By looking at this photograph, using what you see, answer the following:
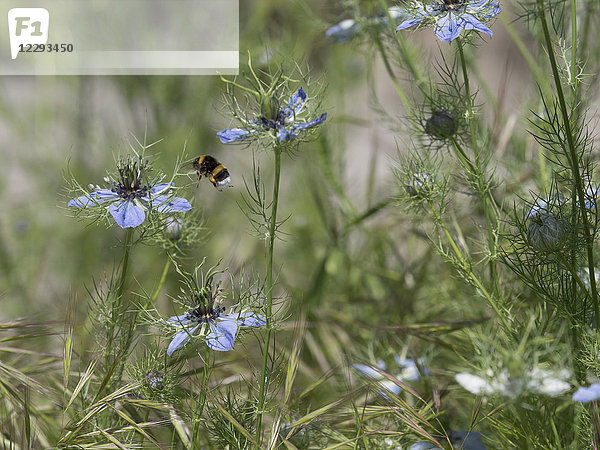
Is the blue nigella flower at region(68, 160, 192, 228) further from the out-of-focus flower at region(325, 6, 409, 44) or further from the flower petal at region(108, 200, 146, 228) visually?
the out-of-focus flower at region(325, 6, 409, 44)

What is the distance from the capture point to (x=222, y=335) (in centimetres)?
52

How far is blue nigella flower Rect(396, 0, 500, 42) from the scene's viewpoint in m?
0.54

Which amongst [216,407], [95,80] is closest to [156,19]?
[95,80]

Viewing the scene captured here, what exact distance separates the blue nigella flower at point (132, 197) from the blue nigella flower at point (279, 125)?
7 centimetres

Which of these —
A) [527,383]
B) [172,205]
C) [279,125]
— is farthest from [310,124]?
[527,383]

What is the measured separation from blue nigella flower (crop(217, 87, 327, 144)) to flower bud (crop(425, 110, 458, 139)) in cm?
16

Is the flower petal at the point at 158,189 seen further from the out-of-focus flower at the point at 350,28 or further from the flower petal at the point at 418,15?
the out-of-focus flower at the point at 350,28

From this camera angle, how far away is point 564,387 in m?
0.50

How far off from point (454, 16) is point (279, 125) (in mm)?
185

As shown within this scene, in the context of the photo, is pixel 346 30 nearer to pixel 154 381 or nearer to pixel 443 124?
pixel 443 124

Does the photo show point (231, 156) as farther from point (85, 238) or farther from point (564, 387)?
point (564, 387)

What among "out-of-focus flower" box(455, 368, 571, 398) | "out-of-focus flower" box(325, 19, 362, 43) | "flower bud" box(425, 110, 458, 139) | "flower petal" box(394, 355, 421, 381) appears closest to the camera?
"out-of-focus flower" box(455, 368, 571, 398)

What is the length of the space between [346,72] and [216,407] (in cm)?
115

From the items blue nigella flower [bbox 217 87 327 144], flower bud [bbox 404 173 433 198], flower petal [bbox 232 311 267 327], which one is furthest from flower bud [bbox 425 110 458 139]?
flower petal [bbox 232 311 267 327]
